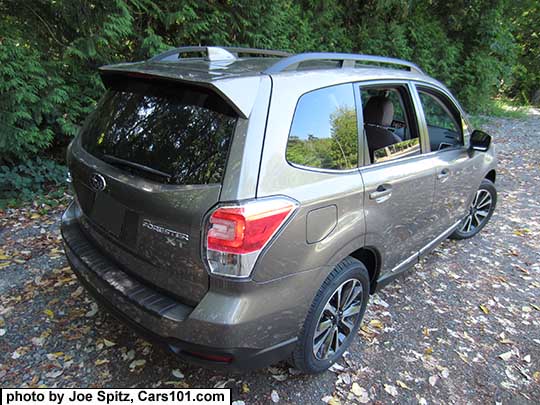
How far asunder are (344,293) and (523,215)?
3947mm

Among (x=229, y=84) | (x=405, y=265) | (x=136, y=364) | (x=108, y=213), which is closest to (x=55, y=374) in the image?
(x=136, y=364)

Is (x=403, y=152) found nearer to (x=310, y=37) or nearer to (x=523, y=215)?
(x=523, y=215)

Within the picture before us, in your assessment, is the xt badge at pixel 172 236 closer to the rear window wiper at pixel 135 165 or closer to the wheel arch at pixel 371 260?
the rear window wiper at pixel 135 165

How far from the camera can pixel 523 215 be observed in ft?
16.3

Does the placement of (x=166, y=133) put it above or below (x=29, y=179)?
above

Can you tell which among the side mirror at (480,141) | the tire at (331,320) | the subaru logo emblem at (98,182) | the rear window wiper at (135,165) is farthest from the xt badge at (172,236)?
the side mirror at (480,141)

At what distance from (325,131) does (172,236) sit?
988 mm

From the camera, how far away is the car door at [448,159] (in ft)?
9.72

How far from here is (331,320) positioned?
228 centimetres

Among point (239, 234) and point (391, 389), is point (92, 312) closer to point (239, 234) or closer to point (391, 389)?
point (239, 234)

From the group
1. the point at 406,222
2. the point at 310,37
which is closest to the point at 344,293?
the point at 406,222

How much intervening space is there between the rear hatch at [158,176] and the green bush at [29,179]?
9.05 feet

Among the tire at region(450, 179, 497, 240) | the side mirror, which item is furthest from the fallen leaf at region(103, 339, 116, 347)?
the tire at region(450, 179, 497, 240)

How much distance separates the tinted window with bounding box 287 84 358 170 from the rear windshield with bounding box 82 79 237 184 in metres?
0.37
